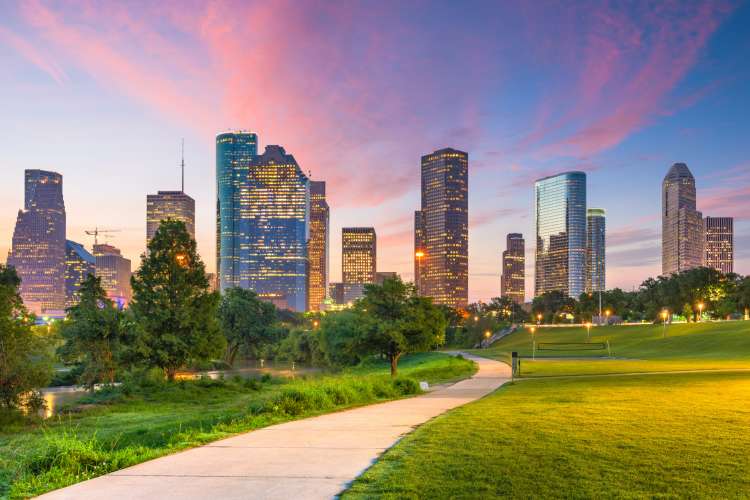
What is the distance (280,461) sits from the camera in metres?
8.30

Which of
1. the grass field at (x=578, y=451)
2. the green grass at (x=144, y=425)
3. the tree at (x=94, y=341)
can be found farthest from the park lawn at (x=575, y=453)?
the tree at (x=94, y=341)

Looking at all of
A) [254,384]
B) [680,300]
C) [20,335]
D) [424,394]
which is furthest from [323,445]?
[680,300]

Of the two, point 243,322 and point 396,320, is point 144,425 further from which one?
point 243,322

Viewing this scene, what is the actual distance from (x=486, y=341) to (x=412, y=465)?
98.0m

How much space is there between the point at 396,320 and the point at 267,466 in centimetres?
2542

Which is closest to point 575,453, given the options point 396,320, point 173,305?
point 396,320

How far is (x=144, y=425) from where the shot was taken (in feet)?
65.3

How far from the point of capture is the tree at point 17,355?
1005 inches

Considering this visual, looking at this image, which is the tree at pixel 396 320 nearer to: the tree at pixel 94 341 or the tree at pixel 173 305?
the tree at pixel 173 305

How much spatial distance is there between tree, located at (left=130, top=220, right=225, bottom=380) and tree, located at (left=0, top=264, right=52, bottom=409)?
819 centimetres

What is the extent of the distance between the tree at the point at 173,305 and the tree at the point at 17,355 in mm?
8191

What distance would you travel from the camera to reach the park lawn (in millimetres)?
6598

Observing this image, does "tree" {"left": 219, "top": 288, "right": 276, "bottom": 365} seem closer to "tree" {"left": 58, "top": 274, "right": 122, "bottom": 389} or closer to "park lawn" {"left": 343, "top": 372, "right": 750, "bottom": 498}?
"tree" {"left": 58, "top": 274, "right": 122, "bottom": 389}

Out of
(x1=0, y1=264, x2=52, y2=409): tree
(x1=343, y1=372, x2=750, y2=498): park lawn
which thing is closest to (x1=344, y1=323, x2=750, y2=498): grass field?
(x1=343, y1=372, x2=750, y2=498): park lawn
